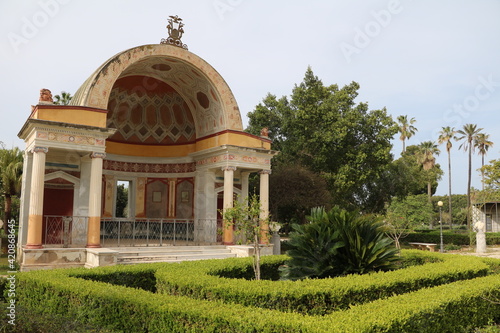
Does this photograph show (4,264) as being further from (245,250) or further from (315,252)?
(315,252)

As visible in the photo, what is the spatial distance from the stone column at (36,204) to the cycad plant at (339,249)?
872 cm

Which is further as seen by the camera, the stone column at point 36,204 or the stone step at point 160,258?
the stone step at point 160,258

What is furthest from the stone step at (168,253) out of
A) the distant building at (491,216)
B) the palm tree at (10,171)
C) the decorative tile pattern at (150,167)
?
the distant building at (491,216)

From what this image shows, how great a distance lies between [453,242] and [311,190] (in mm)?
15660

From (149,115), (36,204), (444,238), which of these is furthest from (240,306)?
(444,238)

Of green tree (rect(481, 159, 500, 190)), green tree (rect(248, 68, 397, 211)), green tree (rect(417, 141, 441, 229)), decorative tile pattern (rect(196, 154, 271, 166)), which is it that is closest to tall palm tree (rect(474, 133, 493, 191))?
green tree (rect(417, 141, 441, 229))

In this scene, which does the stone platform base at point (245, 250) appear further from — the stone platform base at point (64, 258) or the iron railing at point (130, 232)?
the stone platform base at point (64, 258)

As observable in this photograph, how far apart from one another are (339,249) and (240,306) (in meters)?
4.21

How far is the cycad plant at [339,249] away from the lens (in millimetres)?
8984

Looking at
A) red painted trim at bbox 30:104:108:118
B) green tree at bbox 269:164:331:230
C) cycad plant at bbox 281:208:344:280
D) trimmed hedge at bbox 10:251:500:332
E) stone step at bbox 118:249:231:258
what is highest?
red painted trim at bbox 30:104:108:118

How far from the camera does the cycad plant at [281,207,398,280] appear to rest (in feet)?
29.5

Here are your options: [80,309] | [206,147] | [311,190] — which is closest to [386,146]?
[311,190]

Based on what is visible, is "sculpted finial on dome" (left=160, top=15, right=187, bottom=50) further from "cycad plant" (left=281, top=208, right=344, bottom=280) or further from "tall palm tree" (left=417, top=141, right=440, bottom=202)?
"tall palm tree" (left=417, top=141, right=440, bottom=202)

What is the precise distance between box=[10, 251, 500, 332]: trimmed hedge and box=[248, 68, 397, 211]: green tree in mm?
16059
